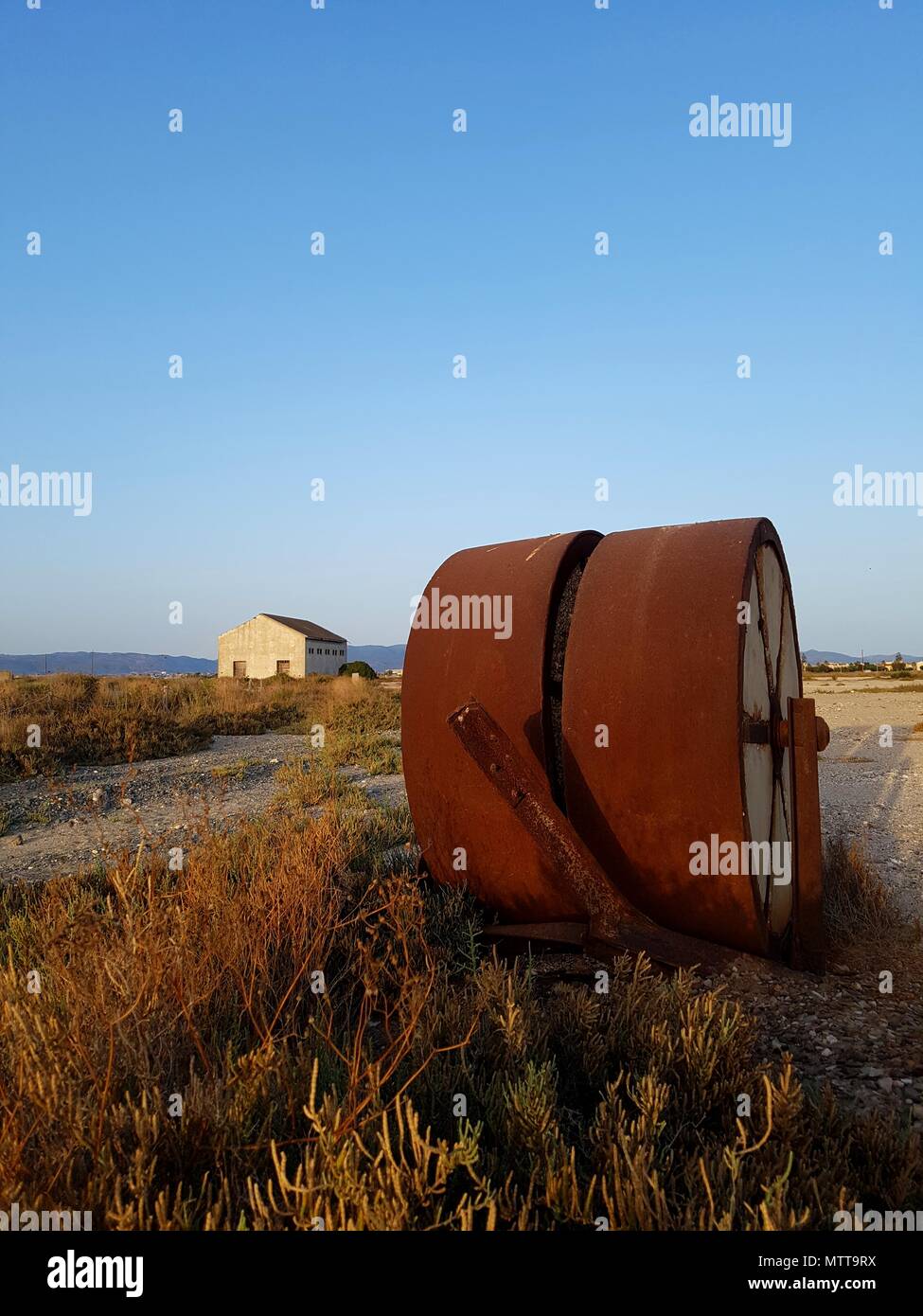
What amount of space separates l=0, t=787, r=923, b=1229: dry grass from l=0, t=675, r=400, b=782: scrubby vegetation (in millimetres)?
7253

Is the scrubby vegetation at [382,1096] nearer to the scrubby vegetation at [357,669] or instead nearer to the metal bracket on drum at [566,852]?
the metal bracket on drum at [566,852]

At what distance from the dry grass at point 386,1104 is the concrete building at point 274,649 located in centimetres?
4321

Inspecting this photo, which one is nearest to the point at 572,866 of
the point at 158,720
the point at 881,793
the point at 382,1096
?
the point at 382,1096

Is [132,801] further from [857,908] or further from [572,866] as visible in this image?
[857,908]

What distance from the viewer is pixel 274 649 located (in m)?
47.6

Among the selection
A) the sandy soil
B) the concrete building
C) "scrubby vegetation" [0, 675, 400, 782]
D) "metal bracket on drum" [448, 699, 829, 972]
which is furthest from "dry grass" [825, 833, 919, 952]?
the concrete building

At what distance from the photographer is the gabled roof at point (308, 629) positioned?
4820 cm

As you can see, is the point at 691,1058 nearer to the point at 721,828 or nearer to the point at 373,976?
the point at 721,828

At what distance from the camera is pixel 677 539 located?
388 centimetres

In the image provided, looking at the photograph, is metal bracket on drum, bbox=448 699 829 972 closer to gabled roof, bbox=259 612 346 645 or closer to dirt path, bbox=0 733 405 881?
dirt path, bbox=0 733 405 881

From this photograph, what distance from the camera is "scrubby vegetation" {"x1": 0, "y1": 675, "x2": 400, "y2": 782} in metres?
12.7

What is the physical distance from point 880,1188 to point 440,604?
3.08 metres

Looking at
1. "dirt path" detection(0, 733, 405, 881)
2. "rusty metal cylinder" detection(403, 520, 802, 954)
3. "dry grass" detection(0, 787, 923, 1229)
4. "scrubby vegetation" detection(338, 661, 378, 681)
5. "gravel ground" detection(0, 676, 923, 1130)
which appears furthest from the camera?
"scrubby vegetation" detection(338, 661, 378, 681)
